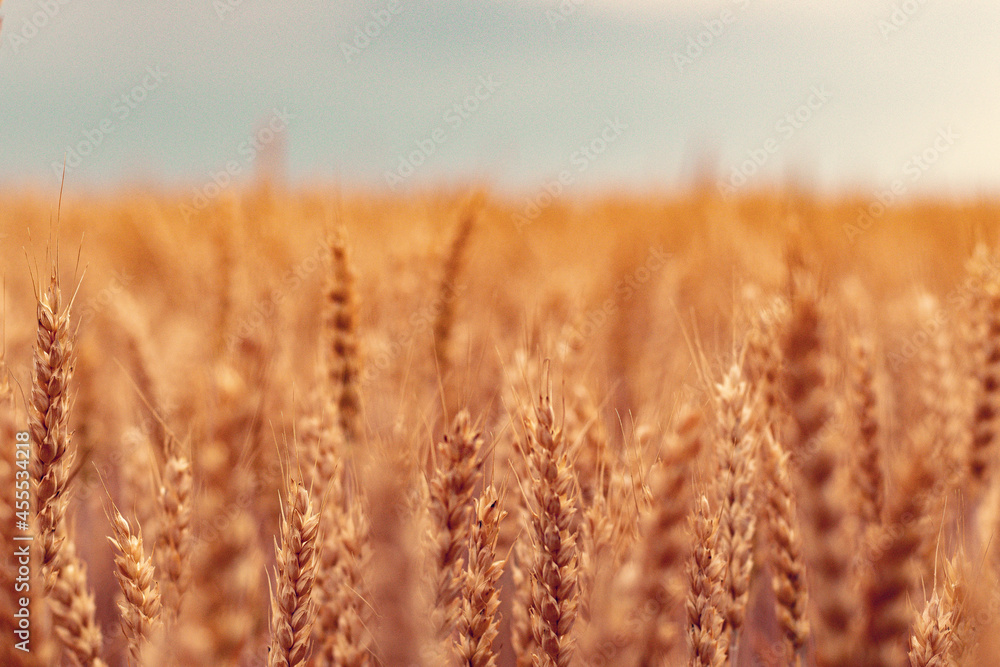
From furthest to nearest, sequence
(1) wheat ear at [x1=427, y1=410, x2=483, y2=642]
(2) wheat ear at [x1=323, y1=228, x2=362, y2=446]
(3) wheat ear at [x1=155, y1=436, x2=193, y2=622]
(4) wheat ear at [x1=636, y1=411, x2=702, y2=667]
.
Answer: (2) wheat ear at [x1=323, y1=228, x2=362, y2=446] → (3) wheat ear at [x1=155, y1=436, x2=193, y2=622] → (1) wheat ear at [x1=427, y1=410, x2=483, y2=642] → (4) wheat ear at [x1=636, y1=411, x2=702, y2=667]

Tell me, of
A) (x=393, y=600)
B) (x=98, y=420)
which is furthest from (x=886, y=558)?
(x=98, y=420)

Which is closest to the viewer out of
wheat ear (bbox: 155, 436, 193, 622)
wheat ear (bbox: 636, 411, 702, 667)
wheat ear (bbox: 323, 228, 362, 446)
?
wheat ear (bbox: 636, 411, 702, 667)

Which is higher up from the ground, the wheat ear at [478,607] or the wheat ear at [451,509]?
the wheat ear at [451,509]

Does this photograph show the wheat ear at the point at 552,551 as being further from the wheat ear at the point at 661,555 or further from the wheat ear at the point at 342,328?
the wheat ear at the point at 342,328

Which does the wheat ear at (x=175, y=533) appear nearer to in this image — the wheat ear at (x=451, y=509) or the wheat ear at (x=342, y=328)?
the wheat ear at (x=451, y=509)

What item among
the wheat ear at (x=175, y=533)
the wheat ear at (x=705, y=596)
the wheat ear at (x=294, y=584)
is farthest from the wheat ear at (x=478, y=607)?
the wheat ear at (x=175, y=533)

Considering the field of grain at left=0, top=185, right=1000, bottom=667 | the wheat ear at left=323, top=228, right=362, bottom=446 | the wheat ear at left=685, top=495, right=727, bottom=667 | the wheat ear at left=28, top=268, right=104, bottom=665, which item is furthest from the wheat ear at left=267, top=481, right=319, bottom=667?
the wheat ear at left=323, top=228, right=362, bottom=446

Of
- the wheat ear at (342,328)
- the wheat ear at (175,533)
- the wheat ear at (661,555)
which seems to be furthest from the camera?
the wheat ear at (342,328)

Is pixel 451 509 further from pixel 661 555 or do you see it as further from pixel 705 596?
pixel 705 596

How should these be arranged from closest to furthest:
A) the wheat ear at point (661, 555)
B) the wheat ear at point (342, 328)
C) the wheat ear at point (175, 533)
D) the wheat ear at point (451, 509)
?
the wheat ear at point (661, 555)
the wheat ear at point (451, 509)
the wheat ear at point (175, 533)
the wheat ear at point (342, 328)

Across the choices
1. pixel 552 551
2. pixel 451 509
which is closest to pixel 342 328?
pixel 451 509

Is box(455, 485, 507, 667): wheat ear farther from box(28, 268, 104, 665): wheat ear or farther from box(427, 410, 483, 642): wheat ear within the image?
box(28, 268, 104, 665): wheat ear

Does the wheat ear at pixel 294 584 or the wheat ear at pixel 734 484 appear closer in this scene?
the wheat ear at pixel 294 584

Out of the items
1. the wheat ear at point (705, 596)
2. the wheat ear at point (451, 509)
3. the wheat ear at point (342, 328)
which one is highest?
the wheat ear at point (342, 328)
